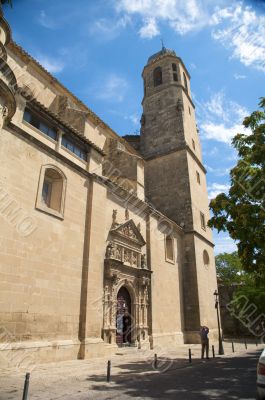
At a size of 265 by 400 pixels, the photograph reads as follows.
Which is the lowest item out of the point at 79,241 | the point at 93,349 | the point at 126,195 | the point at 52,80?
the point at 93,349

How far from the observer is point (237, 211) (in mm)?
11016

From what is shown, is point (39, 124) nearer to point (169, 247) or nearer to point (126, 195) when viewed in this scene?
point (126, 195)

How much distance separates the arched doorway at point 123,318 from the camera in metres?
14.6

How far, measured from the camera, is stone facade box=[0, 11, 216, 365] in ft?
31.1

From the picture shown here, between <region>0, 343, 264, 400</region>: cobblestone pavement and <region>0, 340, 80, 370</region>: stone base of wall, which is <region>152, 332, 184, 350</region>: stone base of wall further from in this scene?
<region>0, 340, 80, 370</region>: stone base of wall

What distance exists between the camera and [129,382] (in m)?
7.59

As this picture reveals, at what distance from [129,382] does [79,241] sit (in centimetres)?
598

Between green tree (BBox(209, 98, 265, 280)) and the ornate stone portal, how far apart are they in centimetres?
521

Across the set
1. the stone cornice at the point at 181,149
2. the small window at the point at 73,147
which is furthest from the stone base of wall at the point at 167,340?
the stone cornice at the point at 181,149

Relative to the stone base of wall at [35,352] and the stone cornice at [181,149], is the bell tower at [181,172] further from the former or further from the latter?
the stone base of wall at [35,352]

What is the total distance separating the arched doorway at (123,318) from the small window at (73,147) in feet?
23.8

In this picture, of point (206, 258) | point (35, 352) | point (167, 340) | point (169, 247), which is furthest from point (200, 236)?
point (35, 352)

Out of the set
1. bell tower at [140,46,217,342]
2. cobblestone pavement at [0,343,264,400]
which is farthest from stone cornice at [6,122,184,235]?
cobblestone pavement at [0,343,264,400]

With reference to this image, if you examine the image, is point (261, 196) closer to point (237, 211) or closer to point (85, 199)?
point (237, 211)
